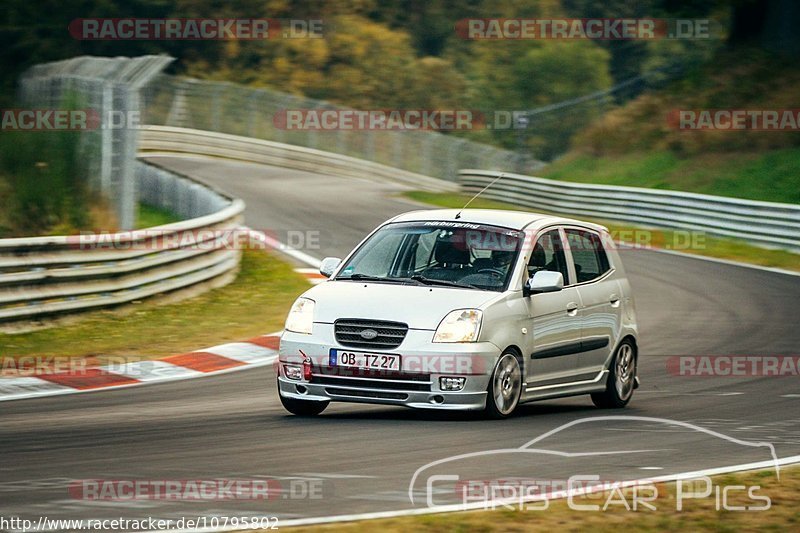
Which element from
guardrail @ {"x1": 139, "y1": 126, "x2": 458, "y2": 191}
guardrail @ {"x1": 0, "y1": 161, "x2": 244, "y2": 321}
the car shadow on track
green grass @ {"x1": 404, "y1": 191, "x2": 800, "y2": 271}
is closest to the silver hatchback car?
the car shadow on track

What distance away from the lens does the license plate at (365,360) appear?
9648 millimetres

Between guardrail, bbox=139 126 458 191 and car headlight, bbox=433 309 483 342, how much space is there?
34309 mm

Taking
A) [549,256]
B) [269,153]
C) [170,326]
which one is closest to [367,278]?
[549,256]

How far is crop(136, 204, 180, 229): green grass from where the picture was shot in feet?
86.8

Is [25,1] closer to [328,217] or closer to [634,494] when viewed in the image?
[328,217]

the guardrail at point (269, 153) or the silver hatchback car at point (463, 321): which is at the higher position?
the silver hatchback car at point (463, 321)

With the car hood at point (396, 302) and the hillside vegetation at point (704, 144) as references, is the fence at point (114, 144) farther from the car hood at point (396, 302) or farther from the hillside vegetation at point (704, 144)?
the hillside vegetation at point (704, 144)

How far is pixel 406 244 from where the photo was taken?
10766mm

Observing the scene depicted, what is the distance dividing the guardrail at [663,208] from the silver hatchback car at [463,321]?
15.8 meters

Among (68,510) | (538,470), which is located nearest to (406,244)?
(538,470)

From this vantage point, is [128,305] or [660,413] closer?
[660,413]

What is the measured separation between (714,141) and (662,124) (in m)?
3.34

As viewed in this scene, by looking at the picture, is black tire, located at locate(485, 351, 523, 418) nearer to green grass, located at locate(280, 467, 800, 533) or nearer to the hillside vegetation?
green grass, located at locate(280, 467, 800, 533)

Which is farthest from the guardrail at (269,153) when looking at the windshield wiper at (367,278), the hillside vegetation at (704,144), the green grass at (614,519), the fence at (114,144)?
the green grass at (614,519)
